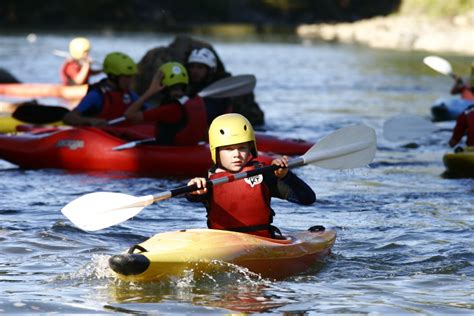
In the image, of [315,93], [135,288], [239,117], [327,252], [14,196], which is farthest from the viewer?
[315,93]

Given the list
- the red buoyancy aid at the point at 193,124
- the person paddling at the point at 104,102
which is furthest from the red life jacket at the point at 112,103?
the red buoyancy aid at the point at 193,124

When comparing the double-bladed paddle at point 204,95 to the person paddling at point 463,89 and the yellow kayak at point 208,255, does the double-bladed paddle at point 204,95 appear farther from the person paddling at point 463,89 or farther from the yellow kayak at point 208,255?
the person paddling at point 463,89

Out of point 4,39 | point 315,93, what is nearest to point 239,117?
point 315,93

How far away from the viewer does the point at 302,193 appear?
6.69 meters

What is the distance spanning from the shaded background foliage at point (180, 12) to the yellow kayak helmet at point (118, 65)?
2120 inches

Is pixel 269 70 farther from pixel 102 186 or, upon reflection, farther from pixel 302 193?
pixel 302 193

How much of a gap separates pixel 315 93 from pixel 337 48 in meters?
22.3

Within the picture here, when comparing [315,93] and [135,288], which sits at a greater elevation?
[315,93]

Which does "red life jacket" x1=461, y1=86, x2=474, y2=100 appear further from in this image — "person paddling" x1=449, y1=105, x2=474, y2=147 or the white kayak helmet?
the white kayak helmet

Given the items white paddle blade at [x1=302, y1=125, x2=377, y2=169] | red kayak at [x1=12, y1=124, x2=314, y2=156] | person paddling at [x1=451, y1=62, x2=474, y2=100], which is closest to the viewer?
white paddle blade at [x1=302, y1=125, x2=377, y2=169]

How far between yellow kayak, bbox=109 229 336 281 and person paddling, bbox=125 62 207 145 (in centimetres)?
383

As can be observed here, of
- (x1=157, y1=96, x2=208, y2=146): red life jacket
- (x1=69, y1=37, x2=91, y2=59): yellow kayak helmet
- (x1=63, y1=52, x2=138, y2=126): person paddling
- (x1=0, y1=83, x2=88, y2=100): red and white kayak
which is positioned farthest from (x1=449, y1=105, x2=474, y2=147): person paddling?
(x1=0, y1=83, x2=88, y2=100): red and white kayak

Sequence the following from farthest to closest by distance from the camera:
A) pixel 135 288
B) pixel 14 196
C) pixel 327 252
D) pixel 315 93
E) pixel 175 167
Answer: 1. pixel 315 93
2. pixel 175 167
3. pixel 14 196
4. pixel 327 252
5. pixel 135 288

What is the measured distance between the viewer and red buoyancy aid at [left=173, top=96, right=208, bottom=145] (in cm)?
1067
